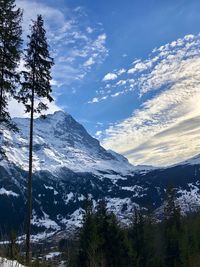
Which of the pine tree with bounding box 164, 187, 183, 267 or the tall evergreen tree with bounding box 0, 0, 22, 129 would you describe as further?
the pine tree with bounding box 164, 187, 183, 267

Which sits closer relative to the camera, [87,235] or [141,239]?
[87,235]

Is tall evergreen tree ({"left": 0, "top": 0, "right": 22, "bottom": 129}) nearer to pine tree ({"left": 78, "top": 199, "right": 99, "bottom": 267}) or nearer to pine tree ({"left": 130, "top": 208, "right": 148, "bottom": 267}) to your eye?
pine tree ({"left": 78, "top": 199, "right": 99, "bottom": 267})

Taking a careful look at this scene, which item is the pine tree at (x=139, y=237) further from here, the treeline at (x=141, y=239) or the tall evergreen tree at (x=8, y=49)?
the tall evergreen tree at (x=8, y=49)

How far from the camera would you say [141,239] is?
70.1 m

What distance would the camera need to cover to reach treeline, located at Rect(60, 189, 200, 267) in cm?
5469

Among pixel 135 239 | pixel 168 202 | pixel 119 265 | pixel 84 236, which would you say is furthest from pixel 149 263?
pixel 84 236

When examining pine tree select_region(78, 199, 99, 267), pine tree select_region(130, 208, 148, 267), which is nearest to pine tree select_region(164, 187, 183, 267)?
pine tree select_region(130, 208, 148, 267)

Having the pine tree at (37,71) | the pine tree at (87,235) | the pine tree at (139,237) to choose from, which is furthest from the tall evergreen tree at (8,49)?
the pine tree at (139,237)

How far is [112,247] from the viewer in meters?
55.2

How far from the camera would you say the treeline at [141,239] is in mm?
54688

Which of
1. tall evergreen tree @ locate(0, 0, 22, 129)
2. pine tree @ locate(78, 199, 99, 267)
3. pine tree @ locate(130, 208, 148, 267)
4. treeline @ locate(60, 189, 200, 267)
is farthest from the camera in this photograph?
pine tree @ locate(130, 208, 148, 267)

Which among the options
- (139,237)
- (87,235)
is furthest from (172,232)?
(87,235)

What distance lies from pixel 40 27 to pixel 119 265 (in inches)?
1236

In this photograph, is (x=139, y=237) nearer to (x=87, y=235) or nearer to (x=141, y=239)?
(x=141, y=239)
